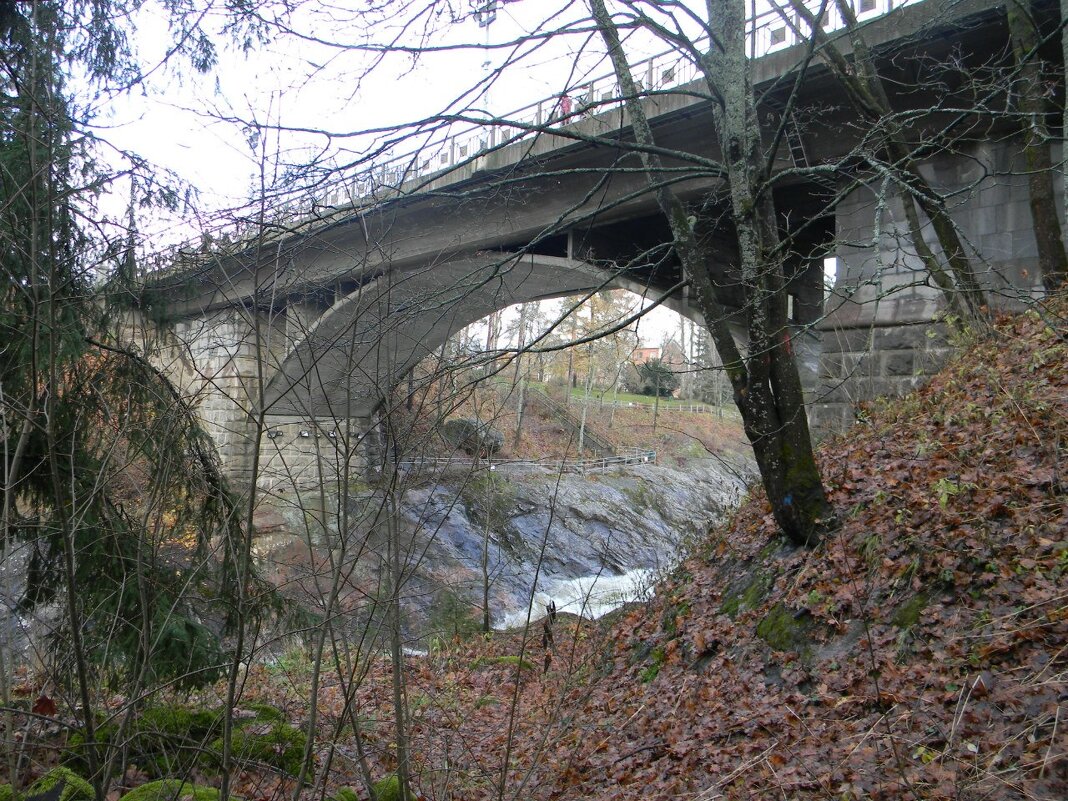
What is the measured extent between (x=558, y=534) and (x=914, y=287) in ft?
39.9

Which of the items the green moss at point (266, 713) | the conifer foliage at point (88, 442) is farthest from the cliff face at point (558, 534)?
the conifer foliage at point (88, 442)

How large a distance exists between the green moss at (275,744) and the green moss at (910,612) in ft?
10.7

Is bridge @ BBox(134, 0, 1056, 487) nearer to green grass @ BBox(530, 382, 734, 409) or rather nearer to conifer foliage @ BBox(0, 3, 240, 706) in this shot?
conifer foliage @ BBox(0, 3, 240, 706)

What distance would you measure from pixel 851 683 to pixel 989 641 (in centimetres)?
72

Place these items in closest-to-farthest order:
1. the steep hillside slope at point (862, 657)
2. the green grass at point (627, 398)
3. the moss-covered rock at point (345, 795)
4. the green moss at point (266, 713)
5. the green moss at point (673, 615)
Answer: the steep hillside slope at point (862, 657)
the moss-covered rock at point (345, 795)
the green moss at point (266, 713)
the green moss at point (673, 615)
the green grass at point (627, 398)

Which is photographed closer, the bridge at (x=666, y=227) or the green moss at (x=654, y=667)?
the bridge at (x=666, y=227)

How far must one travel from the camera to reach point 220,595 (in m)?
4.32

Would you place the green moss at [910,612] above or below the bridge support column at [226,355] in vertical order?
below

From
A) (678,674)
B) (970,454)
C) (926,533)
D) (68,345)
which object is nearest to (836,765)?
(926,533)

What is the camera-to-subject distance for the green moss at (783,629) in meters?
4.64

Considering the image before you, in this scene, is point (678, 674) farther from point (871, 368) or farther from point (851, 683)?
point (871, 368)

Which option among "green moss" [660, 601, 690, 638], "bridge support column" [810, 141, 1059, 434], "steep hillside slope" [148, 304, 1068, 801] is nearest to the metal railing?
"bridge support column" [810, 141, 1059, 434]

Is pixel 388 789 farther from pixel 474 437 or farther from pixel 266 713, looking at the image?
pixel 474 437

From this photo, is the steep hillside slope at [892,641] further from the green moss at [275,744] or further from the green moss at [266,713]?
the green moss at [266,713]
